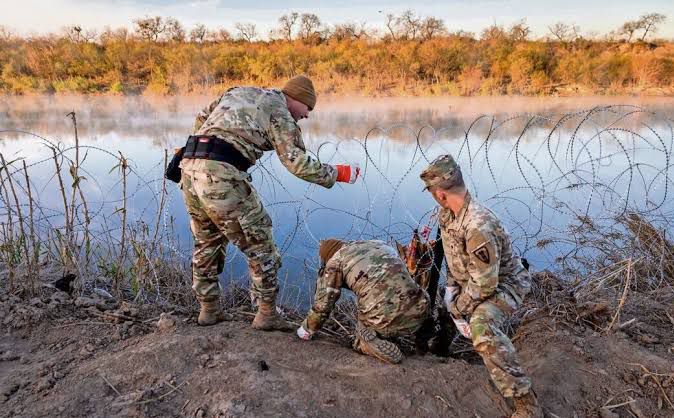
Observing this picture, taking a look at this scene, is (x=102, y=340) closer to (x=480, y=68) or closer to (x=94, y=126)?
(x=94, y=126)

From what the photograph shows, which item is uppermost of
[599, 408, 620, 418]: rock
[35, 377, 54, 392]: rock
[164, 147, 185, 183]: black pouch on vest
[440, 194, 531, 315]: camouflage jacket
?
[164, 147, 185, 183]: black pouch on vest

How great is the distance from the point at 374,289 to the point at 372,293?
0.10ft

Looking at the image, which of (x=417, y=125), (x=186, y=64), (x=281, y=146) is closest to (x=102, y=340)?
(x=281, y=146)

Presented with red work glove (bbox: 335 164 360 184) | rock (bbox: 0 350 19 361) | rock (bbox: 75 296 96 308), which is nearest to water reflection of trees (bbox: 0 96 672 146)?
red work glove (bbox: 335 164 360 184)

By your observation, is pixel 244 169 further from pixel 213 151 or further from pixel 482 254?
pixel 482 254

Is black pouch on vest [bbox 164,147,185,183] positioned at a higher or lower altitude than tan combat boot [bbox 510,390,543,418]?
higher

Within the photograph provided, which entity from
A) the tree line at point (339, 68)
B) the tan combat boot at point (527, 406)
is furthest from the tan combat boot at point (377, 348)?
the tree line at point (339, 68)

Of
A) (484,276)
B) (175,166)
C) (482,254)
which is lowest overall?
(484,276)

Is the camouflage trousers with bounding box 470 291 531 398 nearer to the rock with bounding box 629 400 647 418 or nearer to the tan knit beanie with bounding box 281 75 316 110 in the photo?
the rock with bounding box 629 400 647 418

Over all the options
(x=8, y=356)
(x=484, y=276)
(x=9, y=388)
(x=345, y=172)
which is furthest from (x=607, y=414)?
(x=8, y=356)

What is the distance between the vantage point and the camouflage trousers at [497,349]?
2295 millimetres

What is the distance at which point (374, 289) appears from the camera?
309 centimetres

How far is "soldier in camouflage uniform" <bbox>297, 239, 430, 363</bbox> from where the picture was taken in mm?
3092

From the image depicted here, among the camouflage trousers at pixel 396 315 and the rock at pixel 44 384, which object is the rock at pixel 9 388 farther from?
the camouflage trousers at pixel 396 315
